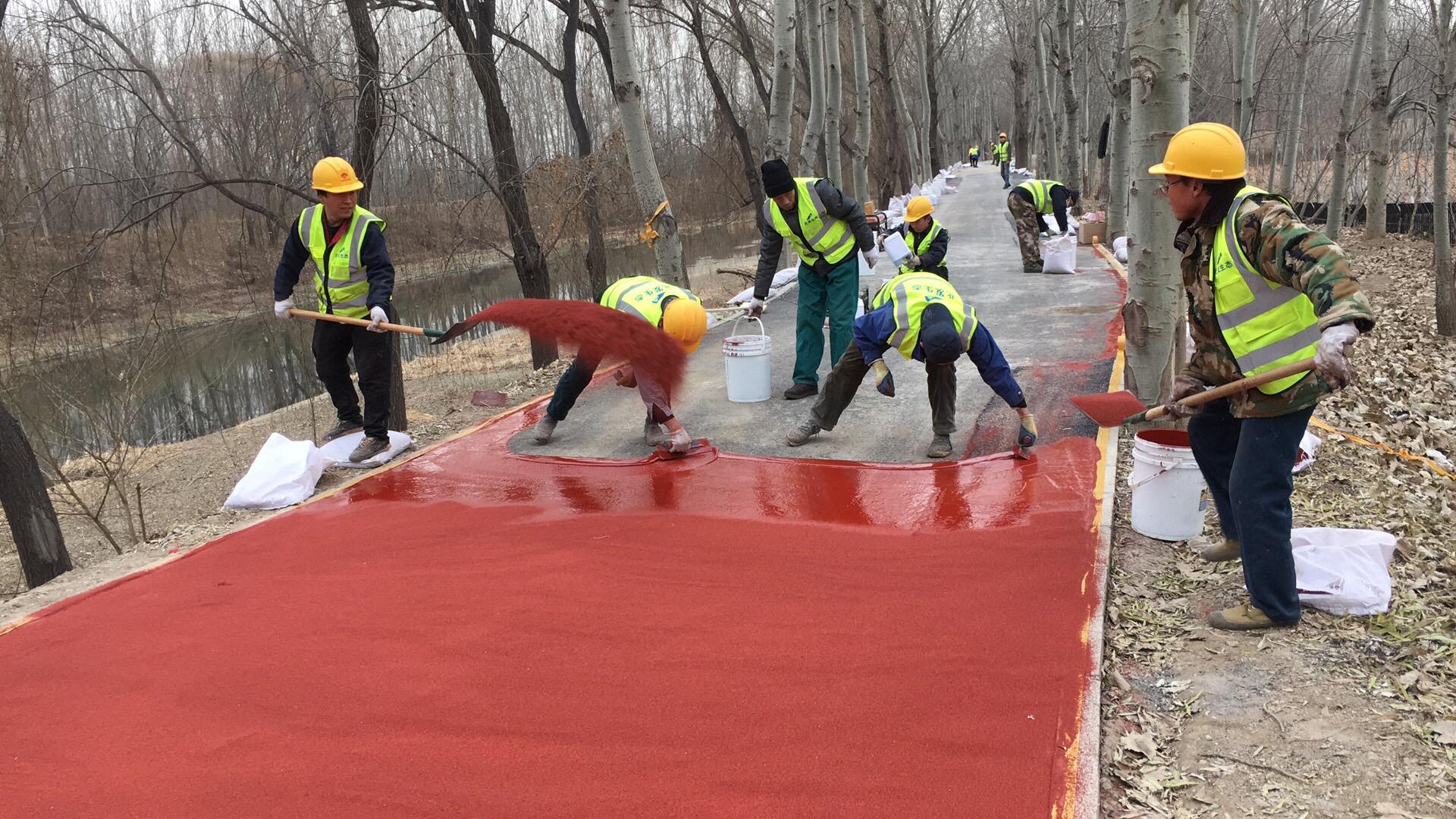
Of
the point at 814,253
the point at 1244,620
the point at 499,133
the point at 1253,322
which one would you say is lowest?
the point at 1244,620

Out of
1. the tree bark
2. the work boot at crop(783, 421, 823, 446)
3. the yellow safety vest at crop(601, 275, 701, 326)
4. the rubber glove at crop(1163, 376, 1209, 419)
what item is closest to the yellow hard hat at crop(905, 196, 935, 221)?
the work boot at crop(783, 421, 823, 446)

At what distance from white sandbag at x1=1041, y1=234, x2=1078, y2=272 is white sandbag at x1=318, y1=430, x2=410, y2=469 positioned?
325 inches

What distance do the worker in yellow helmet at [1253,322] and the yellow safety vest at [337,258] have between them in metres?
4.40

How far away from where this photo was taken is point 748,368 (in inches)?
255

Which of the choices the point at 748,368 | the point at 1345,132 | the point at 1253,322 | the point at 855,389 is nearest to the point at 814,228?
the point at 748,368

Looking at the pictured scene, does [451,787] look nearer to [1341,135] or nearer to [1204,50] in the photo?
[1341,135]

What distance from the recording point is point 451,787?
2.48 meters

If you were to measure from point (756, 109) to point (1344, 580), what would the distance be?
2389 centimetres

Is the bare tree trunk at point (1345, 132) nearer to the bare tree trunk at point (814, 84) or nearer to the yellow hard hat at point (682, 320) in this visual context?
the bare tree trunk at point (814, 84)

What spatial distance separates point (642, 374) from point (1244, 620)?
3145 mm

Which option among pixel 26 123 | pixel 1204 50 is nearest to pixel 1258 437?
pixel 26 123

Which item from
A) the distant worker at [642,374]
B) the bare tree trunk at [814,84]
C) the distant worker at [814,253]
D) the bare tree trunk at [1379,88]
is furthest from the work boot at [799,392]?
the bare tree trunk at [1379,88]

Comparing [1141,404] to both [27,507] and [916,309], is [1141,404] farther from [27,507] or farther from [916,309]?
[27,507]

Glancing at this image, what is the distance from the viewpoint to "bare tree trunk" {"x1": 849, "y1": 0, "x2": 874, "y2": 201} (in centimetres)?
1584
